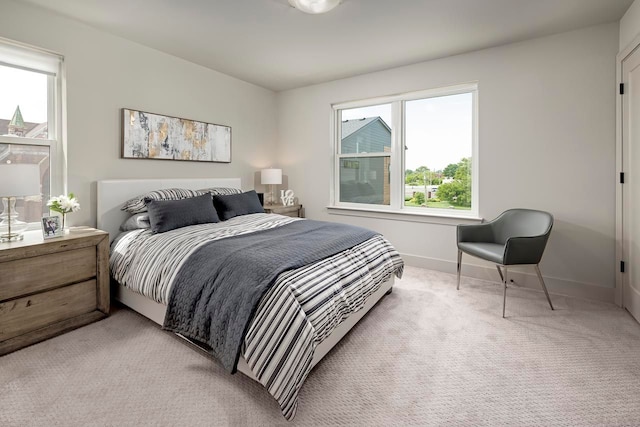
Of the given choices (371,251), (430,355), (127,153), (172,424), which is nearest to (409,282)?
(371,251)

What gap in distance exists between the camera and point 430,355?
6.45ft

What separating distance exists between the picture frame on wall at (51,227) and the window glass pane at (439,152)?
348 cm

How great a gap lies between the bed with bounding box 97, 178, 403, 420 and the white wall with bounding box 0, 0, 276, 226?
19 cm

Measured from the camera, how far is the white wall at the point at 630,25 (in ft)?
7.52

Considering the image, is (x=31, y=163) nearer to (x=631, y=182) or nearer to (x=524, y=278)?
(x=524, y=278)

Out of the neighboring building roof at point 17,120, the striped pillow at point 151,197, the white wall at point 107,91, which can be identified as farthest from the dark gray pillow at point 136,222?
the neighboring building roof at point 17,120

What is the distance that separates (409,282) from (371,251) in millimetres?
1018

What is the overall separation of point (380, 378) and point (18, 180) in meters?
2.61

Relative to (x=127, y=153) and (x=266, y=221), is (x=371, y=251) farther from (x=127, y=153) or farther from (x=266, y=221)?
(x=127, y=153)

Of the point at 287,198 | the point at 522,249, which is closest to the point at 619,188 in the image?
the point at 522,249

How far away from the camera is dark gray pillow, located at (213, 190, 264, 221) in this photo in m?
3.29

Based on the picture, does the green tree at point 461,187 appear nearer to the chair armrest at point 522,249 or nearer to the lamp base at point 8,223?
the chair armrest at point 522,249

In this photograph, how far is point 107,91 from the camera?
9.67 feet

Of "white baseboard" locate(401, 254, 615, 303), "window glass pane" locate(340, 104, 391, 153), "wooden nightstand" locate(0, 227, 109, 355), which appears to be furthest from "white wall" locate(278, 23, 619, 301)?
"wooden nightstand" locate(0, 227, 109, 355)
